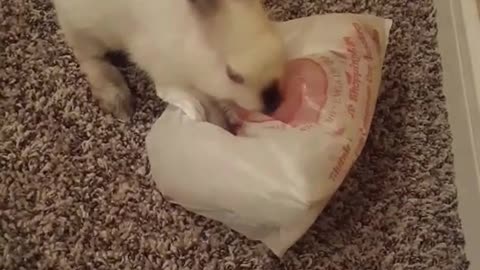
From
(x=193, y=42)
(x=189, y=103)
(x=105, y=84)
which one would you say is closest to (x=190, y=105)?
(x=189, y=103)

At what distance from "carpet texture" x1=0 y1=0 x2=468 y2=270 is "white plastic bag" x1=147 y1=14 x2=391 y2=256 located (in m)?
0.08

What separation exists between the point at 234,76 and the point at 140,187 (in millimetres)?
290

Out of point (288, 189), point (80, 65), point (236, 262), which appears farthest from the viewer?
point (80, 65)

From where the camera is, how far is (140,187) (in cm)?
148

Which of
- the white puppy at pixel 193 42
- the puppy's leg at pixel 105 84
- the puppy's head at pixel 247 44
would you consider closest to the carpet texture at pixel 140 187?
the puppy's leg at pixel 105 84

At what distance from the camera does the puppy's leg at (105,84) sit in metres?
1.52

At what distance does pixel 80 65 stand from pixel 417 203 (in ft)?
1.91

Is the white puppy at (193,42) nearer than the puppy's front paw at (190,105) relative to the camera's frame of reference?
Yes

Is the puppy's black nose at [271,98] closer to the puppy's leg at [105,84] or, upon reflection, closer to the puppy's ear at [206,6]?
the puppy's ear at [206,6]

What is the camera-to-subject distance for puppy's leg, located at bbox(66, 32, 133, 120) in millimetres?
1517

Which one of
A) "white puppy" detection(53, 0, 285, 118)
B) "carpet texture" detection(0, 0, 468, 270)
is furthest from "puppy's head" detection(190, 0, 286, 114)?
"carpet texture" detection(0, 0, 468, 270)

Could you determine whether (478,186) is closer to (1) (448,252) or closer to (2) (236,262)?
(1) (448,252)

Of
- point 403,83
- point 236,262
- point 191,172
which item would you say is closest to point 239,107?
point 191,172

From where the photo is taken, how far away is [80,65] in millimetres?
1546
